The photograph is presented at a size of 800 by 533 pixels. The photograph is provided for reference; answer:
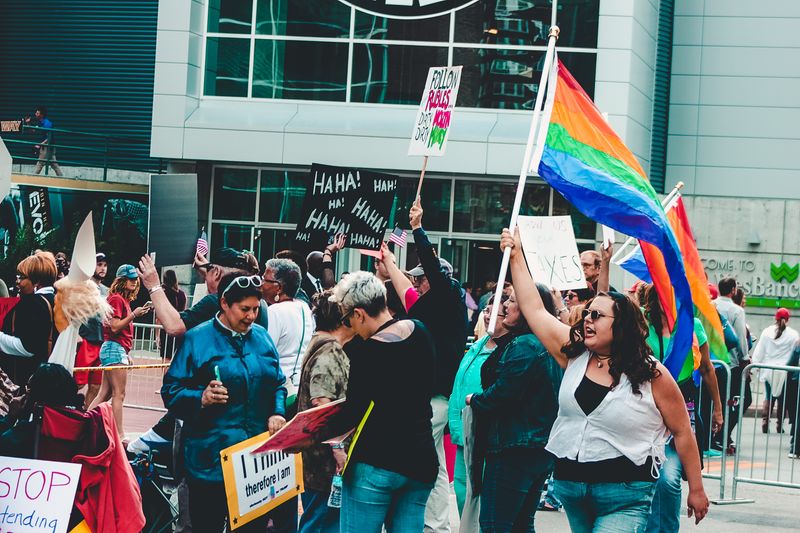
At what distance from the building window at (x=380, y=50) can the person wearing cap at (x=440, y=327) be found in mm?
15675

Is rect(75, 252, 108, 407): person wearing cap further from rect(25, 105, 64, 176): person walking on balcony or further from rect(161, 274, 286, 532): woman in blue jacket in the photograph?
rect(25, 105, 64, 176): person walking on balcony

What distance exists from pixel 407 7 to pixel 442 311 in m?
11.8

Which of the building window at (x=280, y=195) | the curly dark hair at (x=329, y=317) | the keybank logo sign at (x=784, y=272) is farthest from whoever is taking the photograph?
the keybank logo sign at (x=784, y=272)

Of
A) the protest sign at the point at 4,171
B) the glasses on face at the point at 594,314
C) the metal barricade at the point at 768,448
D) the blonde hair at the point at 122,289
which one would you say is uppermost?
the protest sign at the point at 4,171

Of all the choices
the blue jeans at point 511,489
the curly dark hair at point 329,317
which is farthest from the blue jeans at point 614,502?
the curly dark hair at point 329,317

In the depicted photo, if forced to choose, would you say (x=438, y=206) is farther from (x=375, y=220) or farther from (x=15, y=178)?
(x=375, y=220)

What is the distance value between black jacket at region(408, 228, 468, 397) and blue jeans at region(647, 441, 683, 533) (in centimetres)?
155

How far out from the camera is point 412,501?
6.10m

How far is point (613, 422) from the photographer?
223 inches

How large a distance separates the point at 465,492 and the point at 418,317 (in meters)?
1.20

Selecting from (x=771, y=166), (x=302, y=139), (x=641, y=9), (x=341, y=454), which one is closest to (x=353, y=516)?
(x=341, y=454)

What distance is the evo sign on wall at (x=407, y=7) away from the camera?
18156 mm

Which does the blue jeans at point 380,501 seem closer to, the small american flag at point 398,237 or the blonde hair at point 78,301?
the blonde hair at point 78,301

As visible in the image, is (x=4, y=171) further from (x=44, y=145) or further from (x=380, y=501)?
(x=44, y=145)
